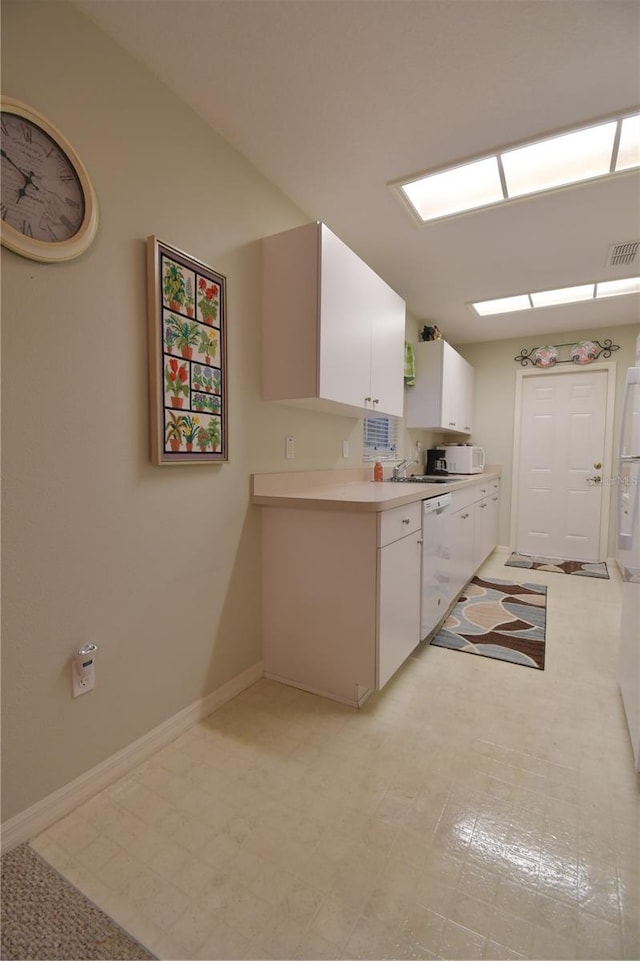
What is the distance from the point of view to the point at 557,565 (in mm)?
4254

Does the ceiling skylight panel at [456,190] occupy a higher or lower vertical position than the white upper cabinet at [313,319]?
higher

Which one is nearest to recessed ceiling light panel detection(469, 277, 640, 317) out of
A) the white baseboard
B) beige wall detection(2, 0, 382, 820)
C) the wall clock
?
beige wall detection(2, 0, 382, 820)

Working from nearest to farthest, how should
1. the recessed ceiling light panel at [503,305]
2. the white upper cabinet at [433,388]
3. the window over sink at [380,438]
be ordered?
the window over sink at [380,438]
the recessed ceiling light panel at [503,305]
the white upper cabinet at [433,388]

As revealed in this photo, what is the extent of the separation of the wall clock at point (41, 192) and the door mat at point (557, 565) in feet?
14.3

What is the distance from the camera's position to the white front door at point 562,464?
14.3 ft

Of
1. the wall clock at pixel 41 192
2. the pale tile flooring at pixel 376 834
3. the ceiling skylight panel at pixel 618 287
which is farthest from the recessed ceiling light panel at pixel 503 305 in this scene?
the wall clock at pixel 41 192

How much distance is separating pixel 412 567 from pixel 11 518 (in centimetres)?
165

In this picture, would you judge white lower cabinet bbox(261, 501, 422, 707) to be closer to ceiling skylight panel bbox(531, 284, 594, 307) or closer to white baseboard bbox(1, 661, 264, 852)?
white baseboard bbox(1, 661, 264, 852)

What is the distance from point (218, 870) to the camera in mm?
1107

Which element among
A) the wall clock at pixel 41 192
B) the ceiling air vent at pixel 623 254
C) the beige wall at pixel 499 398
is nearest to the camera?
the wall clock at pixel 41 192

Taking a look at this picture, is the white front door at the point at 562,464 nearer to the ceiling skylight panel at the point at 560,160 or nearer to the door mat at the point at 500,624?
the door mat at the point at 500,624

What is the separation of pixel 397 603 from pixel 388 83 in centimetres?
206

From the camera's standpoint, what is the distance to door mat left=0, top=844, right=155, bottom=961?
3.01 ft

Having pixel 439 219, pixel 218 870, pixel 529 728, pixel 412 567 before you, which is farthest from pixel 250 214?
pixel 529 728
